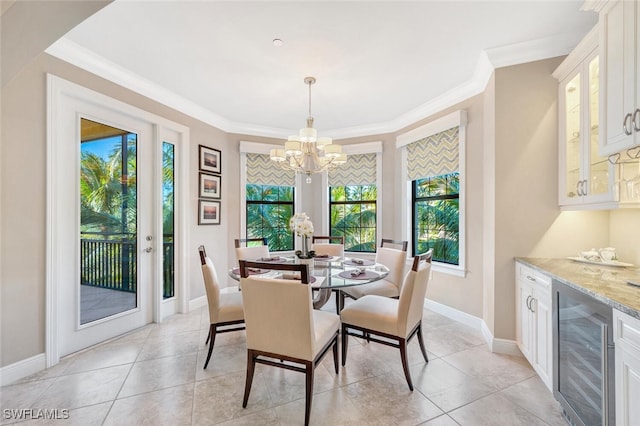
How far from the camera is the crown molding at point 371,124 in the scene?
235 cm

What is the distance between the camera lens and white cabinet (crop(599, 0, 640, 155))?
1.45 meters

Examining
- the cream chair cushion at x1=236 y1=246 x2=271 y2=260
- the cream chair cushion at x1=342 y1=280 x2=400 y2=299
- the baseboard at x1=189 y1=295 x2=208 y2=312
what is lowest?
the baseboard at x1=189 y1=295 x2=208 y2=312

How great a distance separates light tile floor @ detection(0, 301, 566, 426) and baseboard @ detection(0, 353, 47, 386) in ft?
0.21

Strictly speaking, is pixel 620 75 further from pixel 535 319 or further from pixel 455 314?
pixel 455 314

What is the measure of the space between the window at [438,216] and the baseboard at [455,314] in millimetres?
576

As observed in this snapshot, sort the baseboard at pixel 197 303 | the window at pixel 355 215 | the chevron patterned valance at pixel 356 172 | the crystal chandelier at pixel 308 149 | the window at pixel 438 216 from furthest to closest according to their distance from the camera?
the window at pixel 355 215, the chevron patterned valance at pixel 356 172, the baseboard at pixel 197 303, the window at pixel 438 216, the crystal chandelier at pixel 308 149

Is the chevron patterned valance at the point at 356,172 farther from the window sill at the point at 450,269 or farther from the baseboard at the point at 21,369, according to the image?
the baseboard at the point at 21,369

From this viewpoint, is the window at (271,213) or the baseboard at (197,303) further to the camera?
the window at (271,213)

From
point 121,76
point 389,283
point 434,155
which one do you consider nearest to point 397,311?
point 389,283

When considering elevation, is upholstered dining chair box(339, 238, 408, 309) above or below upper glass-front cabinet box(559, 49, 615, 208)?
below

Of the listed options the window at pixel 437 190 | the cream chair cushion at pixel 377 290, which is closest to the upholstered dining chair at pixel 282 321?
the cream chair cushion at pixel 377 290

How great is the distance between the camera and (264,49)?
7.95ft

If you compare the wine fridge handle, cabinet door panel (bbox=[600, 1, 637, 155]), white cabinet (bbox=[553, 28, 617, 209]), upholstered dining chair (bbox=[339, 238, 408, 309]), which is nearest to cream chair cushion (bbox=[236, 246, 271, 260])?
upholstered dining chair (bbox=[339, 238, 408, 309])

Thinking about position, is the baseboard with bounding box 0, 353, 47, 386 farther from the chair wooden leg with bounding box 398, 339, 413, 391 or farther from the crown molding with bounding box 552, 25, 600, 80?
the crown molding with bounding box 552, 25, 600, 80
